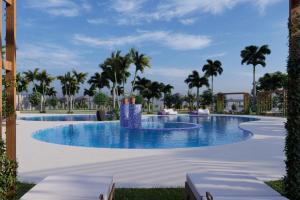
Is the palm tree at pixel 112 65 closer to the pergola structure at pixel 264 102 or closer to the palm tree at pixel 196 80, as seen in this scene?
the palm tree at pixel 196 80

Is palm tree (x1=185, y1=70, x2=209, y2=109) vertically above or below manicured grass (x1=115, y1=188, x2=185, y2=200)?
above

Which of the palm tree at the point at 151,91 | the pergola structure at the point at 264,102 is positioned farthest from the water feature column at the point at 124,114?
the palm tree at the point at 151,91

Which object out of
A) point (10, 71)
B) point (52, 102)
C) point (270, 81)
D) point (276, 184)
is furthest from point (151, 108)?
point (10, 71)

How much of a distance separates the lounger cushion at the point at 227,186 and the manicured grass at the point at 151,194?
35.3 inches

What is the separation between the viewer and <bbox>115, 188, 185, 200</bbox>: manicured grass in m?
4.86

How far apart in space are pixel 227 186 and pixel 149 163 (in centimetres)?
387

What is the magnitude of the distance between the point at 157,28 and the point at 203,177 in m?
34.7

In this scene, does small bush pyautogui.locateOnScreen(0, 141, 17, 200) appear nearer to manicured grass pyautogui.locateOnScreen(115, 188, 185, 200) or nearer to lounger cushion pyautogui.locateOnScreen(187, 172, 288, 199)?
manicured grass pyautogui.locateOnScreen(115, 188, 185, 200)

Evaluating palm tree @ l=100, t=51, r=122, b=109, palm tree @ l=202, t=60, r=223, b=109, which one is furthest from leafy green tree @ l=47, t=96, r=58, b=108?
palm tree @ l=202, t=60, r=223, b=109

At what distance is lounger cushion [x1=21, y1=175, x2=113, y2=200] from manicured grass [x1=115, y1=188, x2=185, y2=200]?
1.05 metres

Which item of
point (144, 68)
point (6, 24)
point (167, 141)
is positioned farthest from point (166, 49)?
point (6, 24)

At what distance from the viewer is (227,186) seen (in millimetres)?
3682

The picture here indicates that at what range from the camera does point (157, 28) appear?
123ft

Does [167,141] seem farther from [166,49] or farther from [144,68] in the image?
[166,49]
